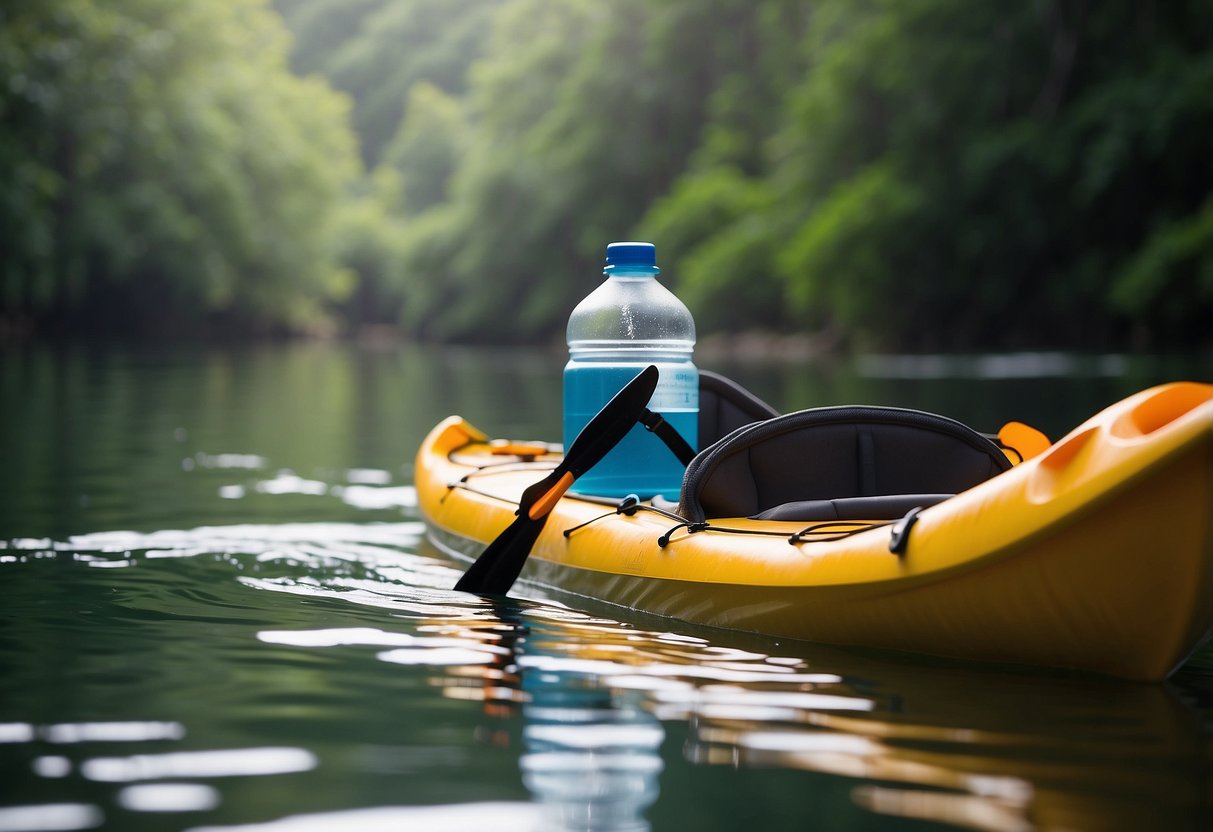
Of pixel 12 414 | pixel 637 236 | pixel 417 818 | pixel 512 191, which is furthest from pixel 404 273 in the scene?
pixel 417 818

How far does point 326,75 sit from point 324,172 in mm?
59561

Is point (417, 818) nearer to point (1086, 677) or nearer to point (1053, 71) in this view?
point (1086, 677)

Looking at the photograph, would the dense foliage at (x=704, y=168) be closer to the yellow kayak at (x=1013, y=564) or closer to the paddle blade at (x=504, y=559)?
the paddle blade at (x=504, y=559)

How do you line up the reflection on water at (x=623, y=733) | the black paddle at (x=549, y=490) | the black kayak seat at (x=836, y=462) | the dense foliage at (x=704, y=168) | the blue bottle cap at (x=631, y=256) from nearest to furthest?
the reflection on water at (x=623, y=733), the black kayak seat at (x=836, y=462), the black paddle at (x=549, y=490), the blue bottle cap at (x=631, y=256), the dense foliage at (x=704, y=168)

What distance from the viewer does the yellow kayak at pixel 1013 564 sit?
3373 millimetres

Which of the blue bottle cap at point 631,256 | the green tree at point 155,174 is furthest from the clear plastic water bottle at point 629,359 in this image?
the green tree at point 155,174

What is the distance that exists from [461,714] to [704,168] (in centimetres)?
4020

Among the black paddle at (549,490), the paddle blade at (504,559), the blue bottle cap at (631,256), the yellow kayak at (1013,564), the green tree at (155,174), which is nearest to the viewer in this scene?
the yellow kayak at (1013,564)

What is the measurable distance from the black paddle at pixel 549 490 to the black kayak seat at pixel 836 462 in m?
0.41

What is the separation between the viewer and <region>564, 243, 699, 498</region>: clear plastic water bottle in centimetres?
551

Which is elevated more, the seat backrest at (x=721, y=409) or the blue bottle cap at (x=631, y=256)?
the blue bottle cap at (x=631, y=256)

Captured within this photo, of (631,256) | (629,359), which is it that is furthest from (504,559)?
(631,256)

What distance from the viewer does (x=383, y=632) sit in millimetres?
4434

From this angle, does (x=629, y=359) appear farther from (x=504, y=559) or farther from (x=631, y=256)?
(x=504, y=559)
